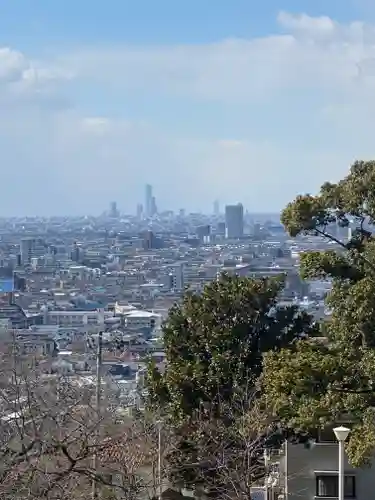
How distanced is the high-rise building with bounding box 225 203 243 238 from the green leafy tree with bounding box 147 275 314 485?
125845 mm

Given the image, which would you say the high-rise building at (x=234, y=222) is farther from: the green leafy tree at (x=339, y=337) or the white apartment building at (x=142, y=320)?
the green leafy tree at (x=339, y=337)

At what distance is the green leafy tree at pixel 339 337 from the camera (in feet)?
38.9

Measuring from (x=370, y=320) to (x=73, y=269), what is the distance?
275 feet

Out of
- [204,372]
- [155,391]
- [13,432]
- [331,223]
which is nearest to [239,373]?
[204,372]

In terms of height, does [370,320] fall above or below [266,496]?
above

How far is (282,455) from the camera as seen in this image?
1507 centimetres

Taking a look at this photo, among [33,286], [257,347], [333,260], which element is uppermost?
[333,260]

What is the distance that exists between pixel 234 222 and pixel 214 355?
142 meters

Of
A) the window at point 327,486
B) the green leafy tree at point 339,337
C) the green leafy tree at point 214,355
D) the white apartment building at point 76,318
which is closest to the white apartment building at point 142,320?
the white apartment building at point 76,318

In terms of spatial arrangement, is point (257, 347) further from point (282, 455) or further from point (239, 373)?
point (282, 455)

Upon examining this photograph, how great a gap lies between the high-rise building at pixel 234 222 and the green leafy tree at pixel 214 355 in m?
126

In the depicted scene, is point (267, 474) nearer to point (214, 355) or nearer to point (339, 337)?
point (214, 355)

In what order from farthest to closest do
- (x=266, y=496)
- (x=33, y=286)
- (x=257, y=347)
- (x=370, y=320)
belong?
(x=33, y=286) → (x=257, y=347) → (x=266, y=496) → (x=370, y=320)

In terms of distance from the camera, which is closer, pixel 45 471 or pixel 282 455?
pixel 45 471
